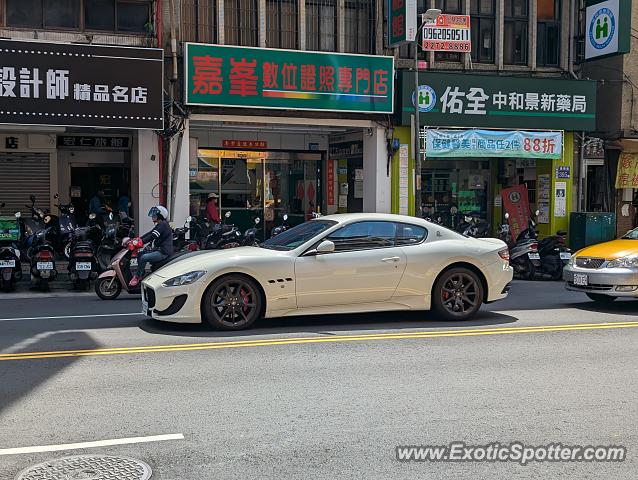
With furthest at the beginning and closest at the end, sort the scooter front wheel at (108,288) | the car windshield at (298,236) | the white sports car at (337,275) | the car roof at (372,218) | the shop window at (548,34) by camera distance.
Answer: the shop window at (548,34) → the scooter front wheel at (108,288) → the car roof at (372,218) → the car windshield at (298,236) → the white sports car at (337,275)

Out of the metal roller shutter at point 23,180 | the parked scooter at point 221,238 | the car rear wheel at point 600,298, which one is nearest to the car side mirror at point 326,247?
the car rear wheel at point 600,298

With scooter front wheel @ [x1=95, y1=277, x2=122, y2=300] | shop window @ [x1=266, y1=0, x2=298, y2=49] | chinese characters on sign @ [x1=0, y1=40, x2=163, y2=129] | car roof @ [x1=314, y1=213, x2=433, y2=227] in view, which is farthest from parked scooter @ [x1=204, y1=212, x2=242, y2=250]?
car roof @ [x1=314, y1=213, x2=433, y2=227]

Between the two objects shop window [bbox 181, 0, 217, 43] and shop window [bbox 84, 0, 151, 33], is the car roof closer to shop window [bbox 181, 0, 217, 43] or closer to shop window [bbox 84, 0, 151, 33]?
shop window [bbox 181, 0, 217, 43]

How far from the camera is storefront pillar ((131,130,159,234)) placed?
16.8 m

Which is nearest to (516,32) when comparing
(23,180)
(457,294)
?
(457,294)

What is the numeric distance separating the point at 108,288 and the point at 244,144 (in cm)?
854

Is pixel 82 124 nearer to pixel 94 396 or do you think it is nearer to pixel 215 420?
pixel 94 396

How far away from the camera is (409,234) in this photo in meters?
10.1

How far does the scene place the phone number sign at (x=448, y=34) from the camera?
19.0 meters

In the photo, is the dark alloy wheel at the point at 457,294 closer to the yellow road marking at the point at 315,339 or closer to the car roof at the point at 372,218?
the yellow road marking at the point at 315,339

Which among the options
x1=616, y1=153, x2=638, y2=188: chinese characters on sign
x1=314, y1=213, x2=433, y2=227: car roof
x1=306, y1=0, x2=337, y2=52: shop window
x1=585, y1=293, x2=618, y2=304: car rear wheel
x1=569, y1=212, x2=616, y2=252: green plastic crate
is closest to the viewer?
x1=314, y1=213, x2=433, y2=227: car roof

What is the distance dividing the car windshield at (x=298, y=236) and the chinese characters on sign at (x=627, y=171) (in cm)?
1357

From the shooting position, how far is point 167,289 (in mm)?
8938

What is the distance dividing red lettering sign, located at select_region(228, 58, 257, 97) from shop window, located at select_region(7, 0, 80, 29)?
12.0 feet
